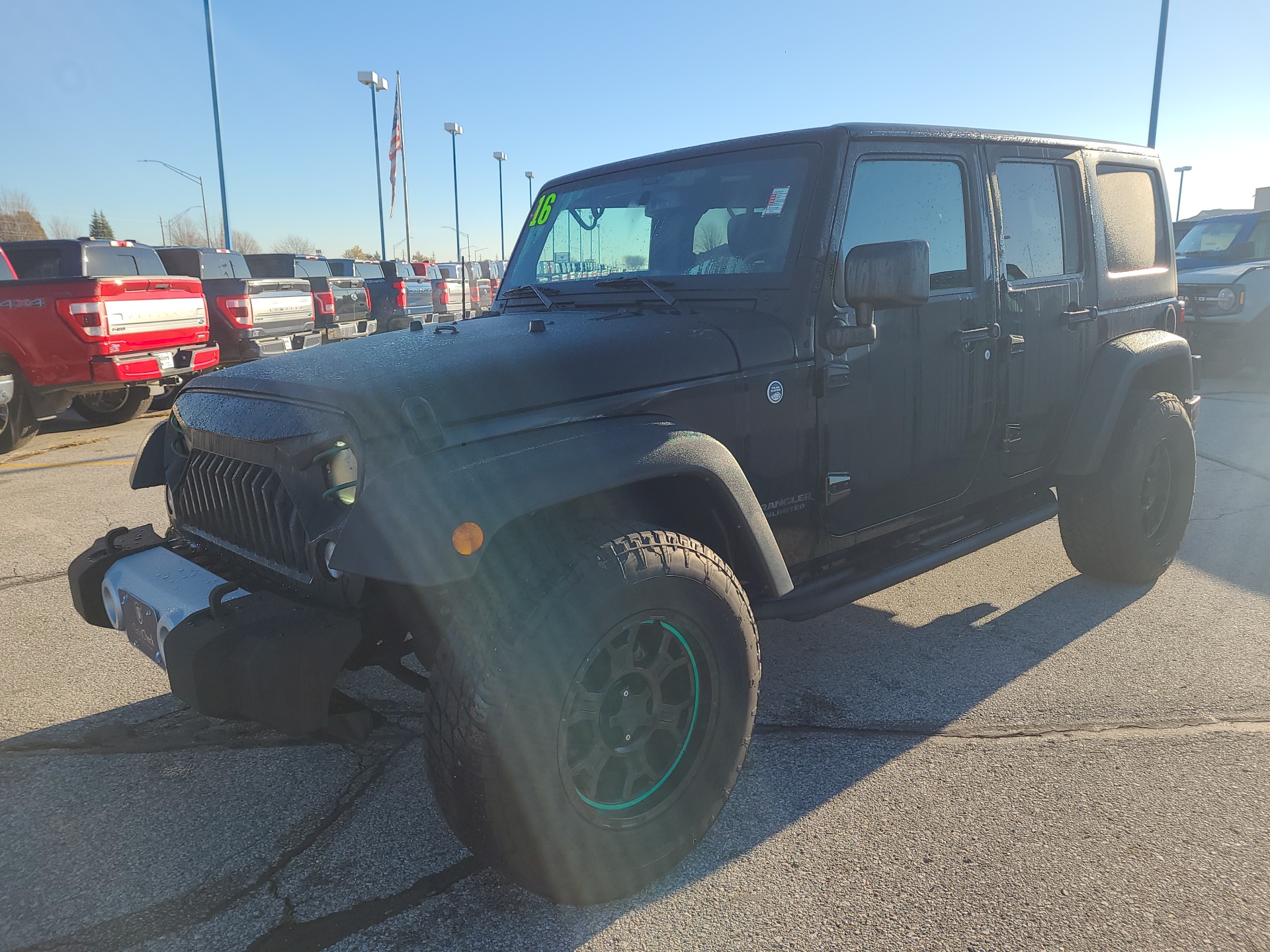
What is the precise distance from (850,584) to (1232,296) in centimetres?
1070

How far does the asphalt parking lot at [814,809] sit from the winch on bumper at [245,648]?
1.82ft

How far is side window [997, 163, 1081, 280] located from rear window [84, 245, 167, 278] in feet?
26.9

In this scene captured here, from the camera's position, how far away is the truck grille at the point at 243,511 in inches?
90.7

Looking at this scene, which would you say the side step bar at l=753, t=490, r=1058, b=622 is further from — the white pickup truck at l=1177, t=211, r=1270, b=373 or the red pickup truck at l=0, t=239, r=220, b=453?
the white pickup truck at l=1177, t=211, r=1270, b=373

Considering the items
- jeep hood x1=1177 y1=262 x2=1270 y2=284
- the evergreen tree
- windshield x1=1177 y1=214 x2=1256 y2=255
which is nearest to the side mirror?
jeep hood x1=1177 y1=262 x2=1270 y2=284

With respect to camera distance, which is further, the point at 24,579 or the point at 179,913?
the point at 24,579

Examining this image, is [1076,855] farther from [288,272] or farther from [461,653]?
[288,272]

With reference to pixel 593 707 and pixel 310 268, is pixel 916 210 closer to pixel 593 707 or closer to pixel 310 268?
pixel 593 707

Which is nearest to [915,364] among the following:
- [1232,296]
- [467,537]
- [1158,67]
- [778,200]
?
[778,200]

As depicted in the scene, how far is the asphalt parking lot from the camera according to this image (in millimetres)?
2178

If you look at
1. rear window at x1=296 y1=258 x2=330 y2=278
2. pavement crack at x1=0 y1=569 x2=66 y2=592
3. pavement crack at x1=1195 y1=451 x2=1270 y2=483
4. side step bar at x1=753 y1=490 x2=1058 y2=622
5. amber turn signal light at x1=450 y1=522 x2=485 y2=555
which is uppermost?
rear window at x1=296 y1=258 x2=330 y2=278

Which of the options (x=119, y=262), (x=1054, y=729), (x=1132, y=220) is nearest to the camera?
(x=1054, y=729)

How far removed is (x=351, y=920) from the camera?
7.23 ft

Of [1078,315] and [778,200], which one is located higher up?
[778,200]
